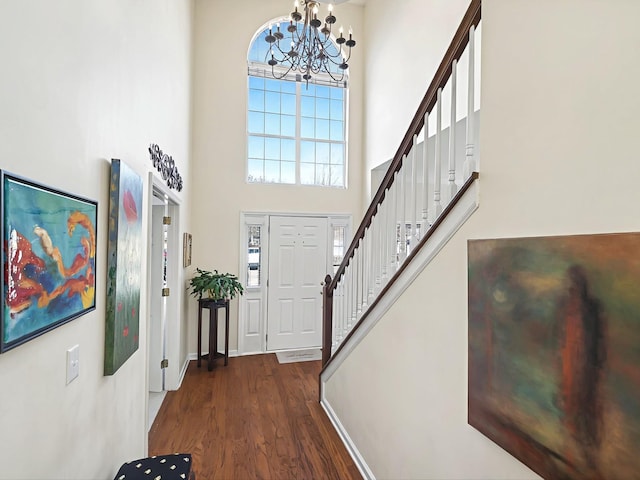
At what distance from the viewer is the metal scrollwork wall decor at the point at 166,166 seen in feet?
7.94

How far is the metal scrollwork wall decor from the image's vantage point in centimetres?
242

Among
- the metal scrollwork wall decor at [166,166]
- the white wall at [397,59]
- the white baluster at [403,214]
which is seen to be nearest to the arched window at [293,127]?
the white wall at [397,59]

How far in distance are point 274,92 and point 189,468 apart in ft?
15.7

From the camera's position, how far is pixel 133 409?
2018 mm

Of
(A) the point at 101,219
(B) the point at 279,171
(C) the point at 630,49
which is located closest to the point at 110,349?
(A) the point at 101,219

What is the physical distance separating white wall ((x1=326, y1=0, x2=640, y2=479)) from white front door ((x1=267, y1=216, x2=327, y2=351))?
10.1ft

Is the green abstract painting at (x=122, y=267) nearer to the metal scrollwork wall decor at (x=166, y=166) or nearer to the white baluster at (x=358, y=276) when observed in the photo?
the metal scrollwork wall decor at (x=166, y=166)

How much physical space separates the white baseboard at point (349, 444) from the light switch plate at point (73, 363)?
6.10 feet

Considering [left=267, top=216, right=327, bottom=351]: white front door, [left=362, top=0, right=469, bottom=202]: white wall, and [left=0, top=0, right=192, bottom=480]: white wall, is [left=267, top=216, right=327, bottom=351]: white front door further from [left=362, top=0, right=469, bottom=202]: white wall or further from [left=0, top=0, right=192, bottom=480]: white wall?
[left=0, top=0, right=192, bottom=480]: white wall

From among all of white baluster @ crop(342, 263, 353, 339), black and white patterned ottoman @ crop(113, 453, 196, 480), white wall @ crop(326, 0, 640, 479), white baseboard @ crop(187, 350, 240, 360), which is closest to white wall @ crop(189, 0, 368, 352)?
white baseboard @ crop(187, 350, 240, 360)

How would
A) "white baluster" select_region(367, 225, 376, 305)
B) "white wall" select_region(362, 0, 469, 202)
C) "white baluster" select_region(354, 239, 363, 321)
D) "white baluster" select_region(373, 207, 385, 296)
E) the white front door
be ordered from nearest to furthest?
"white baluster" select_region(373, 207, 385, 296), "white baluster" select_region(367, 225, 376, 305), "white baluster" select_region(354, 239, 363, 321), "white wall" select_region(362, 0, 469, 202), the white front door

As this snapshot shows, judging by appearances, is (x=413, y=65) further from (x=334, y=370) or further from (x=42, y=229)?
(x=42, y=229)

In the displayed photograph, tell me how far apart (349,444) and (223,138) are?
4.00 m

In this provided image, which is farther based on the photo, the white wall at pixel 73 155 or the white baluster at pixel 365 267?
the white baluster at pixel 365 267
